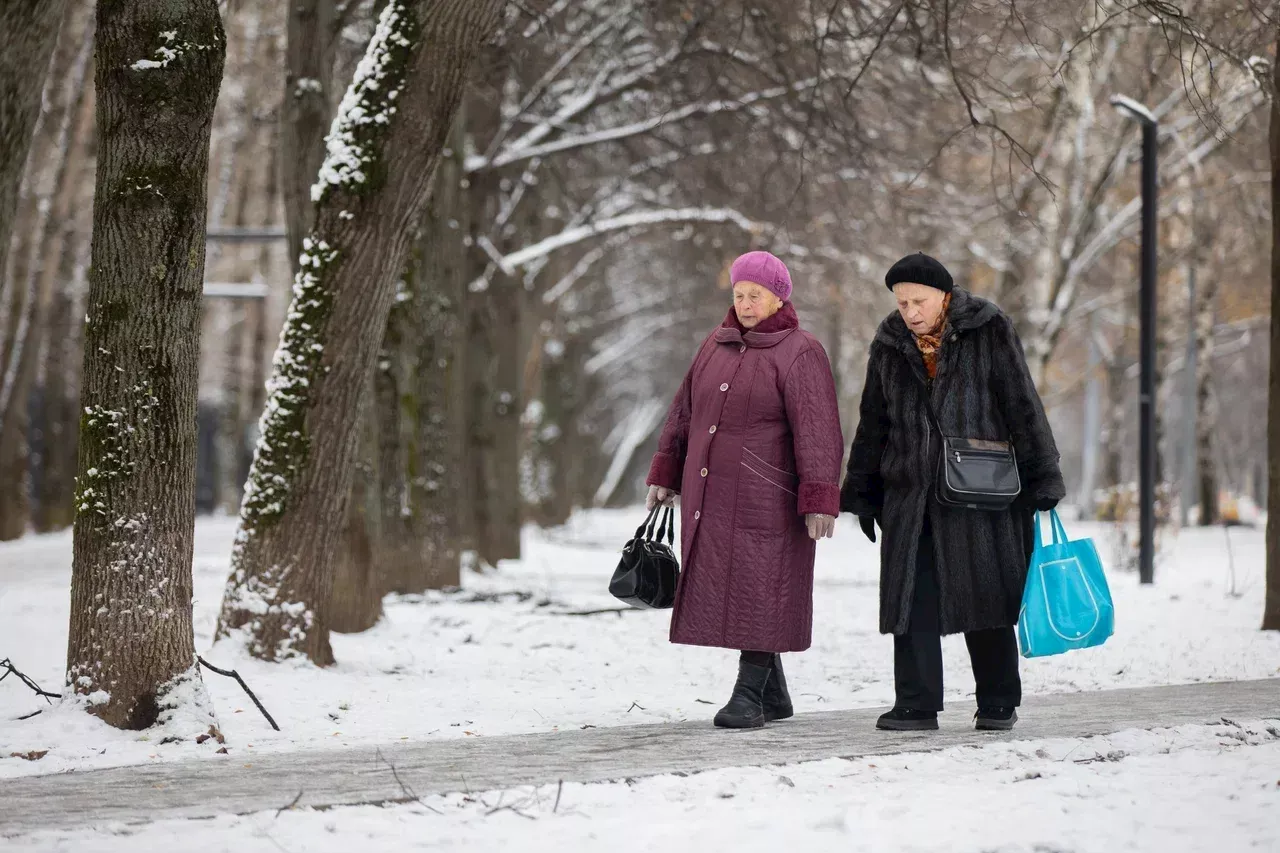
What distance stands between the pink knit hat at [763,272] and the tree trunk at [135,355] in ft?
7.34

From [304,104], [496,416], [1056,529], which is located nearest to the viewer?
[1056,529]

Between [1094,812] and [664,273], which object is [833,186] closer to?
[1094,812]

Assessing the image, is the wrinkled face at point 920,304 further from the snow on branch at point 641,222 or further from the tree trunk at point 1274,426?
the snow on branch at point 641,222

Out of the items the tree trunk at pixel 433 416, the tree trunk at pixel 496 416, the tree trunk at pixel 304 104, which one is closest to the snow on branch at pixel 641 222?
the tree trunk at pixel 496 416

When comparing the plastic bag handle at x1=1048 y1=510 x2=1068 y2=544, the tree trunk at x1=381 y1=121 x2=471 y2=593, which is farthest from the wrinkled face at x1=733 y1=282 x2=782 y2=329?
the tree trunk at x1=381 y1=121 x2=471 y2=593

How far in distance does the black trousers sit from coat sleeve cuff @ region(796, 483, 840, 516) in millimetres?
383

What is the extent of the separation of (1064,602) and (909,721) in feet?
2.64

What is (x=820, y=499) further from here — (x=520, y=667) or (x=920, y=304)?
(x=520, y=667)

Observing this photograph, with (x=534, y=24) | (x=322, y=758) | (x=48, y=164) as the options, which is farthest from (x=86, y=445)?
(x=48, y=164)

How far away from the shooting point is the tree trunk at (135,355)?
19.8 ft

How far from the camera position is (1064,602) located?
19.2ft

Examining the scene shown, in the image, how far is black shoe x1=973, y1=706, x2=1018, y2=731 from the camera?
6125 mm

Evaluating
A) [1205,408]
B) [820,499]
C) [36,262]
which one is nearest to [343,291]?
[820,499]

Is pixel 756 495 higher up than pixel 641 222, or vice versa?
pixel 641 222
